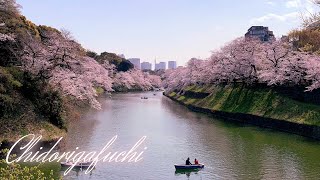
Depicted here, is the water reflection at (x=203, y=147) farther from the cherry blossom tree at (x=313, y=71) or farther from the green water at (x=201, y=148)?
the cherry blossom tree at (x=313, y=71)

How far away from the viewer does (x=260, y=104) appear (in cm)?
5328

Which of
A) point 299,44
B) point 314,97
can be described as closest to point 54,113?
point 314,97

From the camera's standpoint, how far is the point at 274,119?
46906mm

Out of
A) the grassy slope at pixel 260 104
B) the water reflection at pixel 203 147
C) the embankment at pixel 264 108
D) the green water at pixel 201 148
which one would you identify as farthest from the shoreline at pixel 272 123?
the water reflection at pixel 203 147

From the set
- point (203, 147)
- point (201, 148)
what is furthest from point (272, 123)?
point (201, 148)

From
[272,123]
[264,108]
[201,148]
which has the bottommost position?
[201,148]

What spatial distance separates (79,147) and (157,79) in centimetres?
13675

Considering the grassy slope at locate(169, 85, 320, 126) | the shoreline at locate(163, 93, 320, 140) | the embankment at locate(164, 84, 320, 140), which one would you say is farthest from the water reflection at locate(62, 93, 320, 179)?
the grassy slope at locate(169, 85, 320, 126)

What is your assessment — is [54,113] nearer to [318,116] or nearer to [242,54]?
[318,116]

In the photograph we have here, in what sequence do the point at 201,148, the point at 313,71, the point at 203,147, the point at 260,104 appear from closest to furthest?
the point at 201,148 < the point at 203,147 < the point at 313,71 < the point at 260,104

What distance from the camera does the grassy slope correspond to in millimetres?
44572

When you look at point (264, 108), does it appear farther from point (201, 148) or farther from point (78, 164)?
point (78, 164)

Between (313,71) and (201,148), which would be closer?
(201,148)

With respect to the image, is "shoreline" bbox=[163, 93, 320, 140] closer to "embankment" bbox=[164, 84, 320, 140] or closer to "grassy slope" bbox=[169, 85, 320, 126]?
"embankment" bbox=[164, 84, 320, 140]
